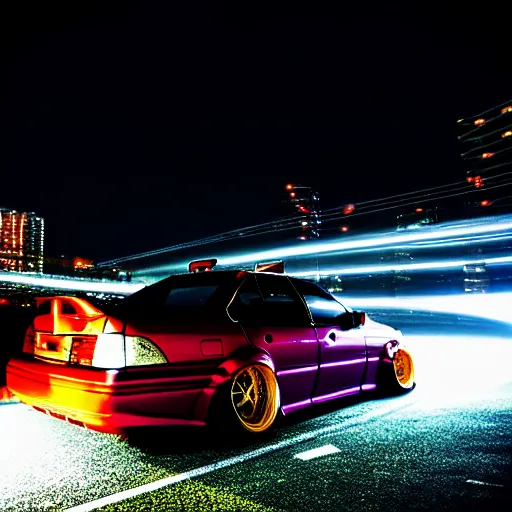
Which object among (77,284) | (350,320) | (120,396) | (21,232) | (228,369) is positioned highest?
(21,232)

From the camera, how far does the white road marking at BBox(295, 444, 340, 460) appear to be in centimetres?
392

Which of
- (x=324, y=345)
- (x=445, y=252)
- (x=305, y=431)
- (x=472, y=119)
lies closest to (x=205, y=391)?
(x=305, y=431)

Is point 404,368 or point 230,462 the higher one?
point 404,368

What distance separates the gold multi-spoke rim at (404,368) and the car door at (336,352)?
0.89m

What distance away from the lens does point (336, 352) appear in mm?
5301

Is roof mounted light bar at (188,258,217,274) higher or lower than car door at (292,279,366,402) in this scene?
higher

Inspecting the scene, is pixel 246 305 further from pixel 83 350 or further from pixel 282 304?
pixel 83 350

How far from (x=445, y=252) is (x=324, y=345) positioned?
13018 cm

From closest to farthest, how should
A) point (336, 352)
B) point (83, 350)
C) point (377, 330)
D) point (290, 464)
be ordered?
point (290, 464) < point (83, 350) < point (336, 352) < point (377, 330)

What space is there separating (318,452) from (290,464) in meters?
0.36

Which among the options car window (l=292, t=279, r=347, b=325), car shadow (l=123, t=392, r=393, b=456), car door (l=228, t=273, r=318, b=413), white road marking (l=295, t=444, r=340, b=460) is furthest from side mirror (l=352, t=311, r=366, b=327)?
white road marking (l=295, t=444, r=340, b=460)

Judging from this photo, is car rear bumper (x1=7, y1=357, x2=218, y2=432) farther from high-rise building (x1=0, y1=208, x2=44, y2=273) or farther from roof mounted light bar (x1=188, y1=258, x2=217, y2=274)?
high-rise building (x1=0, y1=208, x2=44, y2=273)

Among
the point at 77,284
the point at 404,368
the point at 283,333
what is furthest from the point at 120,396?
the point at 77,284

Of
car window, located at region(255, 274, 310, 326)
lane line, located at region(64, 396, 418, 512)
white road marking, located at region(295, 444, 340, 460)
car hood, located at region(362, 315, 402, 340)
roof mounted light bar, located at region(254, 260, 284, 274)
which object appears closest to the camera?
lane line, located at region(64, 396, 418, 512)
